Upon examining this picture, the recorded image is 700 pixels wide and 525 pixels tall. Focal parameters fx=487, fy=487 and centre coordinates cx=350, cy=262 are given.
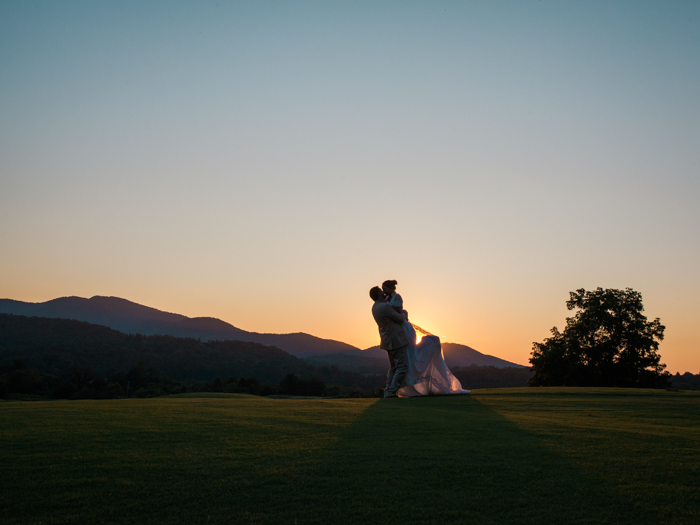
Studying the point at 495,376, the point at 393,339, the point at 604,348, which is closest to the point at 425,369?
the point at 393,339

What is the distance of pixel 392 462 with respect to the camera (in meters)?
4.60

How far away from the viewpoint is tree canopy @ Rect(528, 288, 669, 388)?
38500 mm

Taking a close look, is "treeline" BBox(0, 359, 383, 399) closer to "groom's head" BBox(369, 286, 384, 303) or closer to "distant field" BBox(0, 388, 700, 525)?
"groom's head" BBox(369, 286, 384, 303)

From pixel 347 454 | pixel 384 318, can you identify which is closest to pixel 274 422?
pixel 347 454

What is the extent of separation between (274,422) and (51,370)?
7537cm

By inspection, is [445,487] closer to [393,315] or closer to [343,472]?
[343,472]

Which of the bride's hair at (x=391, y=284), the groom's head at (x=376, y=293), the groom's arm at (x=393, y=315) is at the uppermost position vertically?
the bride's hair at (x=391, y=284)

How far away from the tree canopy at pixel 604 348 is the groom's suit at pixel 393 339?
1098 inches

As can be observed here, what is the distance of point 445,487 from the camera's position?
3850 mm

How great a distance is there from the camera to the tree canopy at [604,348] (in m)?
38.5

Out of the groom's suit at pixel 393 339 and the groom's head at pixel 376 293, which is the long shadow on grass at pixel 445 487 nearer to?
the groom's suit at pixel 393 339

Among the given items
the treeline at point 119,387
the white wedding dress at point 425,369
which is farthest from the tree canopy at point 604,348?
the white wedding dress at point 425,369

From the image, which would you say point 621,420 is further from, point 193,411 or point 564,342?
point 564,342

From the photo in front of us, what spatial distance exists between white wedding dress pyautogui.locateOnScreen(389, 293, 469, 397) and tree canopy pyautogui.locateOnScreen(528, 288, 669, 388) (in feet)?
86.3
